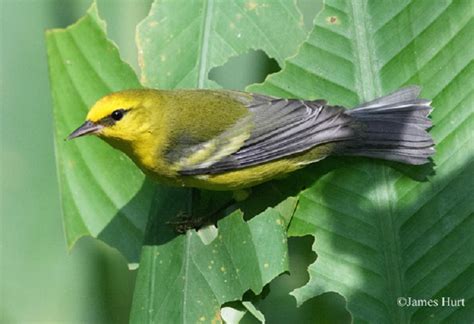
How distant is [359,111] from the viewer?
5254 mm

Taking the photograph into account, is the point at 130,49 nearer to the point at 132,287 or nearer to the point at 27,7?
the point at 27,7

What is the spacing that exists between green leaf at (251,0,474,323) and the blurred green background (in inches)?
15.5

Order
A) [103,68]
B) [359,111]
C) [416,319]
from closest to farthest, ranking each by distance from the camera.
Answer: [416,319] → [359,111] → [103,68]

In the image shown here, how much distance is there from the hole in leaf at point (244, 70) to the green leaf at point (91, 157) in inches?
18.5

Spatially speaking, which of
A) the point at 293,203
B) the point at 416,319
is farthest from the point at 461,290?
the point at 293,203

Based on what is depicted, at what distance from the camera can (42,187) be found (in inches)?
233

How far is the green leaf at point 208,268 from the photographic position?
16.5 feet

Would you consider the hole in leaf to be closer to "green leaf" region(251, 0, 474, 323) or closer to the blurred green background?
the blurred green background

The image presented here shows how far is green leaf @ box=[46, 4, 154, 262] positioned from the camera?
5582mm

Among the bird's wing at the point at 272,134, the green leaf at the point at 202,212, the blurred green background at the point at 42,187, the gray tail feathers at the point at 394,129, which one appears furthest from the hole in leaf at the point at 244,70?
the gray tail feathers at the point at 394,129

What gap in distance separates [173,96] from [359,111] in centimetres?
90

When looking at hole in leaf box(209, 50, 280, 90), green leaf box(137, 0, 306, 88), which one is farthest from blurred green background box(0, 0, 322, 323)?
green leaf box(137, 0, 306, 88)

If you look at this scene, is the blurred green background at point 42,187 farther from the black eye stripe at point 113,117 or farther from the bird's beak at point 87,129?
the bird's beak at point 87,129

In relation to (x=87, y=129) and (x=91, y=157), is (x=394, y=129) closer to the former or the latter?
(x=87, y=129)
